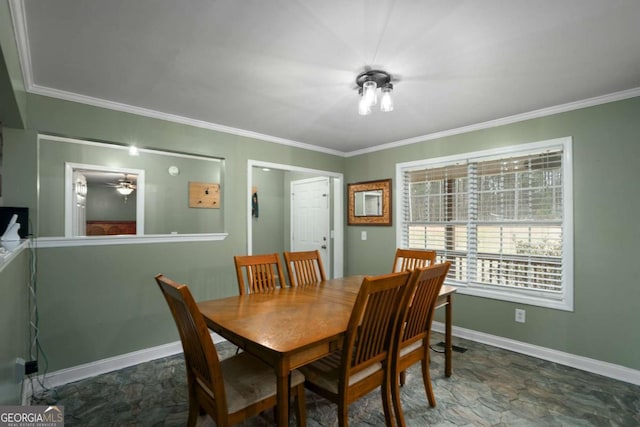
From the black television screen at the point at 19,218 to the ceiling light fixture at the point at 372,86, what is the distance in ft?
8.23

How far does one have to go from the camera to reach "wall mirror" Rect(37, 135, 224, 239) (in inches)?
144

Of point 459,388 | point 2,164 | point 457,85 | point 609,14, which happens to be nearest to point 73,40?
point 2,164

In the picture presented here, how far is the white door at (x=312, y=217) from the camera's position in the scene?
485 cm

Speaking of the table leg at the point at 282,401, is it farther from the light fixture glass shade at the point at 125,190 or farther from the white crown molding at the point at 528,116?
the light fixture glass shade at the point at 125,190

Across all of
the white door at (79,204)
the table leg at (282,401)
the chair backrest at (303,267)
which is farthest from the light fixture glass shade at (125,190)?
the table leg at (282,401)

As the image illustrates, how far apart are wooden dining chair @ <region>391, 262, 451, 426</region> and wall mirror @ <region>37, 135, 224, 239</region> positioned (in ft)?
7.48

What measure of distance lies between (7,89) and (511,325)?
4.22 meters

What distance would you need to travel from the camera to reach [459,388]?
7.79 ft

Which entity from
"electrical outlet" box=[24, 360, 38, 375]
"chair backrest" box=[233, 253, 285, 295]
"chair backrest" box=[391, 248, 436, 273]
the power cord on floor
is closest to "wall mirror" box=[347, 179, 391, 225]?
"chair backrest" box=[391, 248, 436, 273]

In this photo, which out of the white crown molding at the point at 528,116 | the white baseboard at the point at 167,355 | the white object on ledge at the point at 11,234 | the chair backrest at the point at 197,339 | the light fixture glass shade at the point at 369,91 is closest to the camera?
the chair backrest at the point at 197,339

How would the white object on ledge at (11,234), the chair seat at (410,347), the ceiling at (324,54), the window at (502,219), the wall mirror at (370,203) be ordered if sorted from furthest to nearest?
1. the wall mirror at (370,203)
2. the window at (502,219)
3. the chair seat at (410,347)
4. the white object on ledge at (11,234)
5. the ceiling at (324,54)

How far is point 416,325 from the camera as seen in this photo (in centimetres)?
203

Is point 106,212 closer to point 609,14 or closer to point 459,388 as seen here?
point 459,388

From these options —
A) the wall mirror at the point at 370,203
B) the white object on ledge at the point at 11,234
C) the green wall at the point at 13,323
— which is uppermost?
the wall mirror at the point at 370,203
